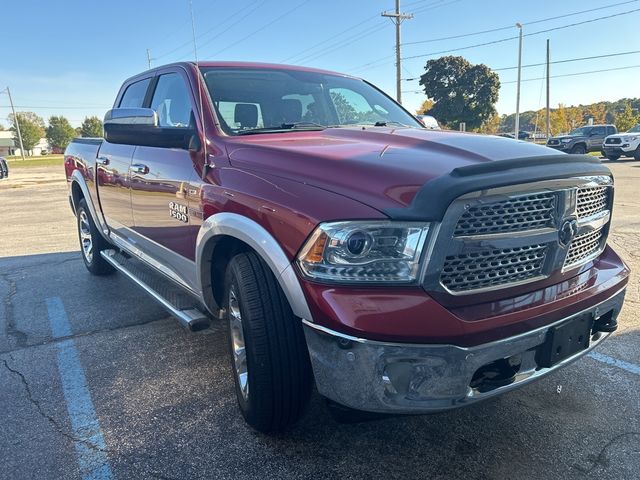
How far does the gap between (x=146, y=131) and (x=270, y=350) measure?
156cm

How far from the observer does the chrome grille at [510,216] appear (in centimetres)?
192

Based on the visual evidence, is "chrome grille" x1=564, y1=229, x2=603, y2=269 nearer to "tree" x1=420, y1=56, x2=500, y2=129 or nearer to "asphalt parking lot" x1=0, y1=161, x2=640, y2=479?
"asphalt parking lot" x1=0, y1=161, x2=640, y2=479

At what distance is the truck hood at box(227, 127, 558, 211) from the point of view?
6.48 feet

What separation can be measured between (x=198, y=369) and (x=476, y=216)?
2.27 metres

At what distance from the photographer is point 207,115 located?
118 inches

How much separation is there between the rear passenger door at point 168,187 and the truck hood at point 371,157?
1.63ft

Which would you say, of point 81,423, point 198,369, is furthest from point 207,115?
point 81,423

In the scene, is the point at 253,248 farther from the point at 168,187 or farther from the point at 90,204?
the point at 90,204

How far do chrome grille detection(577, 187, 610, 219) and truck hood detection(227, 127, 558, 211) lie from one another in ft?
0.78

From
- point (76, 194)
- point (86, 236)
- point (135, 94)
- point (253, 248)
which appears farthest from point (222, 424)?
point (76, 194)

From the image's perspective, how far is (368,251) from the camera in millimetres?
1924

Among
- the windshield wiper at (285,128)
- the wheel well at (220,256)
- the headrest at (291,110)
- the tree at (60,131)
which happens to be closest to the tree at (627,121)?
the headrest at (291,110)

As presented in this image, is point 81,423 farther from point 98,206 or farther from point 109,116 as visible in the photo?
point 98,206

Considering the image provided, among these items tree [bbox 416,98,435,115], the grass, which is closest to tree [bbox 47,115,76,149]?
the grass
